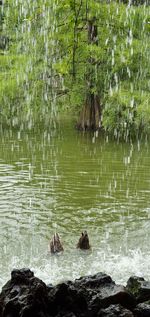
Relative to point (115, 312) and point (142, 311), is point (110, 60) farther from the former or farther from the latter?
point (115, 312)

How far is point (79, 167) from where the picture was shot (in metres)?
19.3

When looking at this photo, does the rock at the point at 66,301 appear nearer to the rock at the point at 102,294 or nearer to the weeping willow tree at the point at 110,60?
the rock at the point at 102,294

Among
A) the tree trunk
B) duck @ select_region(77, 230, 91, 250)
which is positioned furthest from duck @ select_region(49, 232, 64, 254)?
the tree trunk

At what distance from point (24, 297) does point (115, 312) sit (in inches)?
50.5

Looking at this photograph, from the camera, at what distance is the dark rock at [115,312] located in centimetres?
675

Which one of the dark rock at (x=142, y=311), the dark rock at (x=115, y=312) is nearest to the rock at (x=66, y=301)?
the dark rock at (x=115, y=312)

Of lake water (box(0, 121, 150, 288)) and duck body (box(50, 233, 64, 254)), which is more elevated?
duck body (box(50, 233, 64, 254))

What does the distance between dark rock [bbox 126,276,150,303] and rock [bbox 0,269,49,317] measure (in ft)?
4.83

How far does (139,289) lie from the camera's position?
7.73 meters

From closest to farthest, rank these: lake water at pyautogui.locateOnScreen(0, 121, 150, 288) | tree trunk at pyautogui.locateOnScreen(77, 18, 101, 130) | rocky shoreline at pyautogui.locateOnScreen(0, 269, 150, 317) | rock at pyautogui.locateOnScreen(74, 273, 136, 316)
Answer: rocky shoreline at pyautogui.locateOnScreen(0, 269, 150, 317)
rock at pyautogui.locateOnScreen(74, 273, 136, 316)
lake water at pyautogui.locateOnScreen(0, 121, 150, 288)
tree trunk at pyautogui.locateOnScreen(77, 18, 101, 130)

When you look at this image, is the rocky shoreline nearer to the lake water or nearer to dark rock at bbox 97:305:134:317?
dark rock at bbox 97:305:134:317

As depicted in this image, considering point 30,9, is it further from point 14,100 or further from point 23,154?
point 23,154

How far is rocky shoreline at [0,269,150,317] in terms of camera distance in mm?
6875

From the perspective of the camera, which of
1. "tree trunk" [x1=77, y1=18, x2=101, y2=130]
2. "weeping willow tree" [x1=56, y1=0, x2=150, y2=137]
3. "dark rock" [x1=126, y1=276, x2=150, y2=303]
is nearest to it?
"dark rock" [x1=126, y1=276, x2=150, y2=303]
